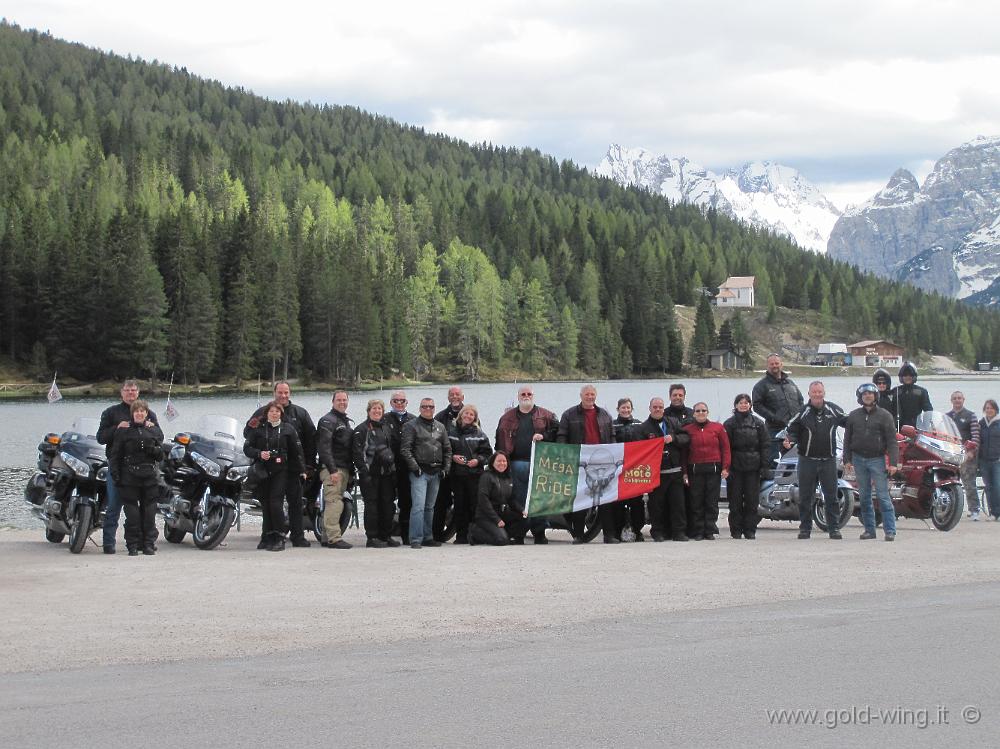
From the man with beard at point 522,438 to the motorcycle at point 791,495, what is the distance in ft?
11.7

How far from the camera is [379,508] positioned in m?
15.5

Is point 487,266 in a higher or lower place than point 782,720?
higher

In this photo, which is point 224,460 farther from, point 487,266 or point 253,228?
point 487,266

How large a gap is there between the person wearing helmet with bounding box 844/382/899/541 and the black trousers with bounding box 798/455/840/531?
301 mm

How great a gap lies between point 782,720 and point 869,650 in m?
2.03

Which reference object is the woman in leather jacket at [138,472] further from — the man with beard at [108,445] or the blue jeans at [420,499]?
the blue jeans at [420,499]

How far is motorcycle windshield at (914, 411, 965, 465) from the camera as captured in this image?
55.8 feet

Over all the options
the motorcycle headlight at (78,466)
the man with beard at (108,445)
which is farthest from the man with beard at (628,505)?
the motorcycle headlight at (78,466)

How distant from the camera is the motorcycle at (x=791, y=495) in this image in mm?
16594

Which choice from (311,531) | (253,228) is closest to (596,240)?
(253,228)

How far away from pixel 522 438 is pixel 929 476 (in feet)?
20.9

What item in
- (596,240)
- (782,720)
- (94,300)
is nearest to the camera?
(782,720)

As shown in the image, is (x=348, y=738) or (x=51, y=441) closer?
(x=348, y=738)

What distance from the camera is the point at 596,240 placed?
640ft
